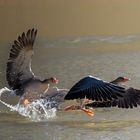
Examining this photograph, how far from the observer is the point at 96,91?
376 inches

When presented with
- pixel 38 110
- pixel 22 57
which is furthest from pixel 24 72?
pixel 38 110

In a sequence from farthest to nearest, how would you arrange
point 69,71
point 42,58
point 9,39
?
1. point 9,39
2. point 42,58
3. point 69,71

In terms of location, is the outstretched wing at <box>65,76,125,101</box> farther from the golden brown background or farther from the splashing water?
the golden brown background

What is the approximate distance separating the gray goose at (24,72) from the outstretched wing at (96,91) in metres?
1.57

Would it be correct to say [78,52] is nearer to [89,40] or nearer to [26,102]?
[89,40]

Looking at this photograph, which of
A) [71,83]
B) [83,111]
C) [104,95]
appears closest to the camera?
[104,95]

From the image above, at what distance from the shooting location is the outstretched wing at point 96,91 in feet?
30.8

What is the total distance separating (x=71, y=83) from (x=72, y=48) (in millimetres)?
6412

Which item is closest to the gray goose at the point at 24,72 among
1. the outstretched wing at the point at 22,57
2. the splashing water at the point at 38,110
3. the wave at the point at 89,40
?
the outstretched wing at the point at 22,57

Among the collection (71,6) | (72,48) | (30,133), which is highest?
(71,6)

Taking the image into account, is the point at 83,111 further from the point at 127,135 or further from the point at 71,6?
the point at 71,6

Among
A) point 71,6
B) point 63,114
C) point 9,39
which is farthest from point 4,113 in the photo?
point 71,6

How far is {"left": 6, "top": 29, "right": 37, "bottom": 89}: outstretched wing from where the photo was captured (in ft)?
36.6

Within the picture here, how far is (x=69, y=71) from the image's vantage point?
53.6 ft
